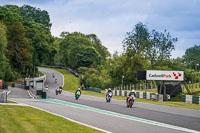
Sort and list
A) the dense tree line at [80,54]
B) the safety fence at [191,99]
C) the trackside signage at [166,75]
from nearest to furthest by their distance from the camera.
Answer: the safety fence at [191,99] < the trackside signage at [166,75] < the dense tree line at [80,54]

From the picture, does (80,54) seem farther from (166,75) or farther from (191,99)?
(191,99)

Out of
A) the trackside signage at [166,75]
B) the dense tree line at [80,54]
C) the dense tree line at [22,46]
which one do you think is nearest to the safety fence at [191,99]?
the trackside signage at [166,75]

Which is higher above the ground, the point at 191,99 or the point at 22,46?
the point at 22,46

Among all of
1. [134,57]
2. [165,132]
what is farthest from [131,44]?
[165,132]

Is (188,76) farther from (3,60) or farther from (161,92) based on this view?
(161,92)

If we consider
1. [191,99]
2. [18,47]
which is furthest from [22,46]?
[191,99]

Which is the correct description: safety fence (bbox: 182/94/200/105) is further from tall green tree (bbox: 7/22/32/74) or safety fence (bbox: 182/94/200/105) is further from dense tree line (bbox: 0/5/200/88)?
tall green tree (bbox: 7/22/32/74)

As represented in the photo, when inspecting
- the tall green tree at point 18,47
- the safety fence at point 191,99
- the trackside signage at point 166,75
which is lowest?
the safety fence at point 191,99

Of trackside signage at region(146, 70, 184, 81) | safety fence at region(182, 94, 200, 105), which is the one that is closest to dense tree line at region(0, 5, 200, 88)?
trackside signage at region(146, 70, 184, 81)

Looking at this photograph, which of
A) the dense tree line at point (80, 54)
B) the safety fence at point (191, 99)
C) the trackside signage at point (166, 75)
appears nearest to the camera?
the safety fence at point (191, 99)

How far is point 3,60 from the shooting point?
73.1 metres

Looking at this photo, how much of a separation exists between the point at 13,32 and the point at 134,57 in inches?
1146

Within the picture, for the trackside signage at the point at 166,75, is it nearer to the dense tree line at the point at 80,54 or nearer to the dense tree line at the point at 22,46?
the dense tree line at the point at 80,54

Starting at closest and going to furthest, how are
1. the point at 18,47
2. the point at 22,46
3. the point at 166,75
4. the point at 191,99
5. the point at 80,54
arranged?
1. the point at 191,99
2. the point at 166,75
3. the point at 22,46
4. the point at 18,47
5. the point at 80,54
